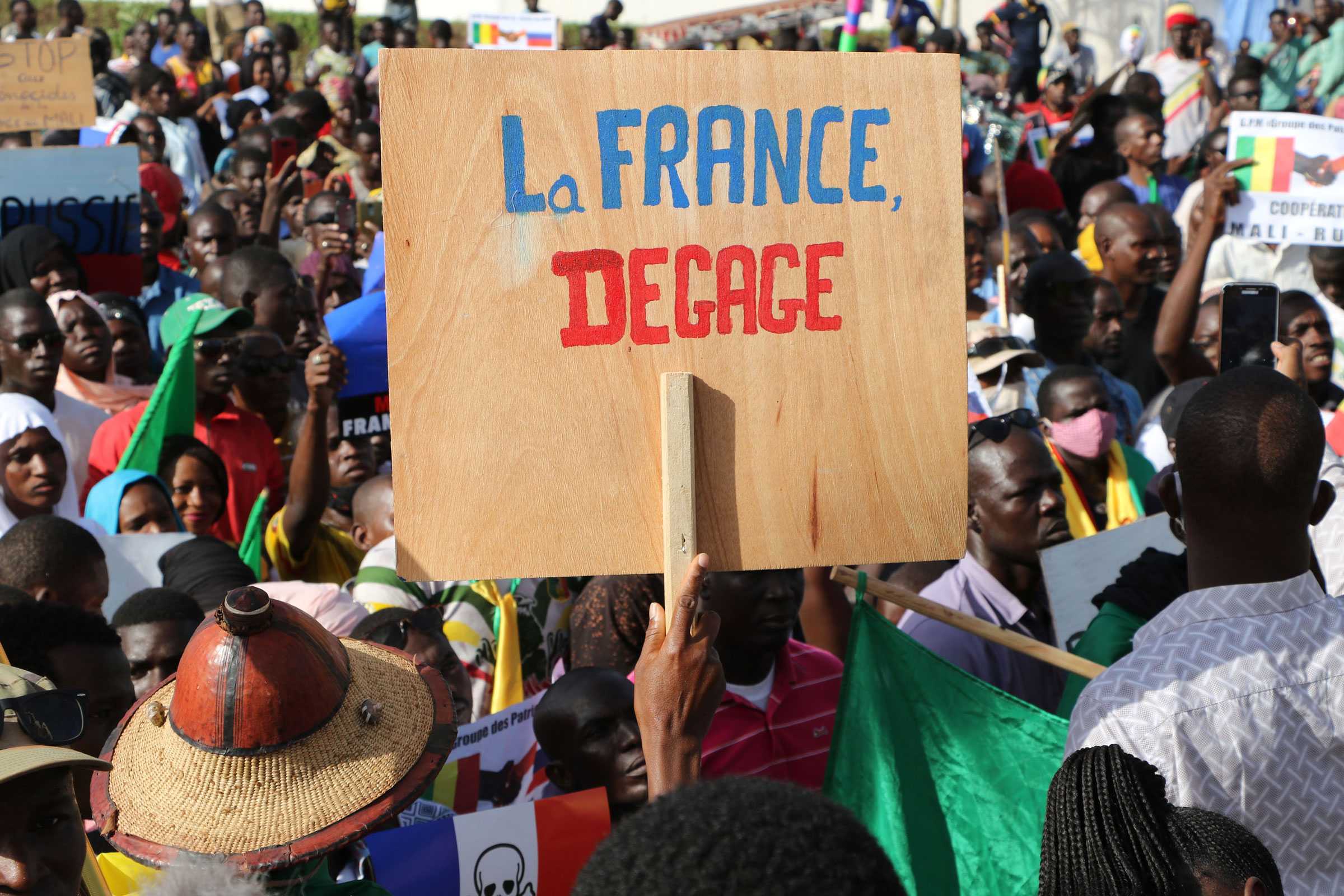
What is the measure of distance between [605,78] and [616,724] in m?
1.73

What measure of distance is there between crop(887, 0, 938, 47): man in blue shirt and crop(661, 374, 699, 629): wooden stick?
41.0 ft

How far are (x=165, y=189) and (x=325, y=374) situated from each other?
462 cm

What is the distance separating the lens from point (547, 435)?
2395 millimetres

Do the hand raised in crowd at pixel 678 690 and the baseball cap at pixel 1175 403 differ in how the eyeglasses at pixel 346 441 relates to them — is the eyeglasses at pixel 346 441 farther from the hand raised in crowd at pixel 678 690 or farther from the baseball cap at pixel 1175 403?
the hand raised in crowd at pixel 678 690

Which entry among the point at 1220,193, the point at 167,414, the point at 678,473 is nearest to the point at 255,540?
the point at 167,414

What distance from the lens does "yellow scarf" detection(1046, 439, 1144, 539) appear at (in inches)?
195

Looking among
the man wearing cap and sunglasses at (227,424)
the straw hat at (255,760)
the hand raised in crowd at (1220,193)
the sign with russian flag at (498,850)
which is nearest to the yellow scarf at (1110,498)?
the hand raised in crowd at (1220,193)

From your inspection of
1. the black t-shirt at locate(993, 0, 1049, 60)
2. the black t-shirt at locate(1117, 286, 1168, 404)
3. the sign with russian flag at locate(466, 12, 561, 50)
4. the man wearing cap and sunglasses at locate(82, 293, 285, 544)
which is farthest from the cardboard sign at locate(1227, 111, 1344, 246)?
the black t-shirt at locate(993, 0, 1049, 60)

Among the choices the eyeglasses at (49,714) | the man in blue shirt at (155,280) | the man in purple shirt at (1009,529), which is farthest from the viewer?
the man in blue shirt at (155,280)

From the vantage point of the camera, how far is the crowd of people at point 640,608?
203 cm

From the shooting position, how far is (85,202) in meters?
6.65

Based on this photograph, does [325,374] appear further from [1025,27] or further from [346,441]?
[1025,27]

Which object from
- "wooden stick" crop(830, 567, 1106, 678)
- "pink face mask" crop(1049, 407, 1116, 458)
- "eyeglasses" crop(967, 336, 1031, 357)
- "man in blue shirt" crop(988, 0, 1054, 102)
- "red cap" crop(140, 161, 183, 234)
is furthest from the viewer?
"man in blue shirt" crop(988, 0, 1054, 102)

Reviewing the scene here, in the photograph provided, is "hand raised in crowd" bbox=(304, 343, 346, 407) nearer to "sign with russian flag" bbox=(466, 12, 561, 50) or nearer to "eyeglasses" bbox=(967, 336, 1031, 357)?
"eyeglasses" bbox=(967, 336, 1031, 357)
